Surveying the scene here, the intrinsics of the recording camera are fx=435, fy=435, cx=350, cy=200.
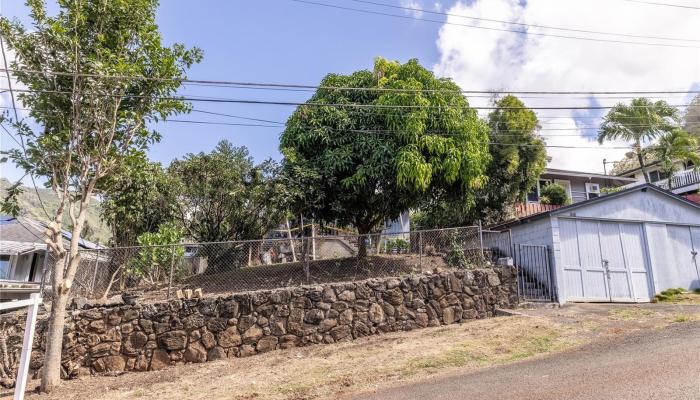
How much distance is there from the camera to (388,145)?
12328 mm

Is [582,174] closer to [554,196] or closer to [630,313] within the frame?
[554,196]

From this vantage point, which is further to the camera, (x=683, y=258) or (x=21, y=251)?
(x=21, y=251)

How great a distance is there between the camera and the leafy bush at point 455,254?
12197 millimetres

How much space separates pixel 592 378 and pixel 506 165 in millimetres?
12775

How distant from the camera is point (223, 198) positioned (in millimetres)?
14562

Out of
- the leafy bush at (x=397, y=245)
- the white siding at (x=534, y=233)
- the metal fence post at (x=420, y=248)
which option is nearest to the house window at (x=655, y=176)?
the white siding at (x=534, y=233)

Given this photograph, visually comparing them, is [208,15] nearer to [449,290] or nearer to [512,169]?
[449,290]

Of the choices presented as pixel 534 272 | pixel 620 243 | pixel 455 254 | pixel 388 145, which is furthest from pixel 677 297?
pixel 388 145

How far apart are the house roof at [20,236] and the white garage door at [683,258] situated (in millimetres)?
22054

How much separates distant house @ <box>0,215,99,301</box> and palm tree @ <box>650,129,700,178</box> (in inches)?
1150

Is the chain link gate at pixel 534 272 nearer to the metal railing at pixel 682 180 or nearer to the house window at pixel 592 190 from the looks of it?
the house window at pixel 592 190

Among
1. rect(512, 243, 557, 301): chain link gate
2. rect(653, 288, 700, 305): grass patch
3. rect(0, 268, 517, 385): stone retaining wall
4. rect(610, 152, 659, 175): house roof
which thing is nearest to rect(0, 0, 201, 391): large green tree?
rect(0, 268, 517, 385): stone retaining wall

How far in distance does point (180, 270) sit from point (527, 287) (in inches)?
387

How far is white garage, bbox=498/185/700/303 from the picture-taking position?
12.8 meters
